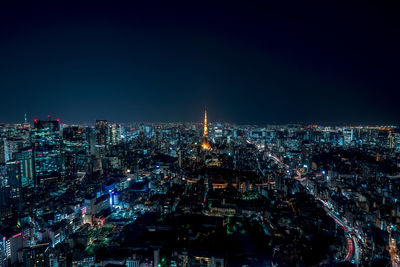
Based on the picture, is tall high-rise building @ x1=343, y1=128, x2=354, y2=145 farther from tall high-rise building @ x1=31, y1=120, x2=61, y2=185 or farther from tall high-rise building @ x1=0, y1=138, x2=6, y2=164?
tall high-rise building @ x1=0, y1=138, x2=6, y2=164

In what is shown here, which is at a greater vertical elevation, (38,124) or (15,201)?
(38,124)

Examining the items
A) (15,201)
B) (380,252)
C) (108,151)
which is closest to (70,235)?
(15,201)

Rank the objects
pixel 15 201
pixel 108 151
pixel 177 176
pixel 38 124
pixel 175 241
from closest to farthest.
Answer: pixel 175 241, pixel 15 201, pixel 177 176, pixel 38 124, pixel 108 151

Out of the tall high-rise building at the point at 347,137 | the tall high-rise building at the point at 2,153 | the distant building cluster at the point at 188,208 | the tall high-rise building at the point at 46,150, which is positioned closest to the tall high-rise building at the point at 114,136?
the distant building cluster at the point at 188,208

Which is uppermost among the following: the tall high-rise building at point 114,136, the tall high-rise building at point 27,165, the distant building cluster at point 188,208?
the tall high-rise building at point 114,136

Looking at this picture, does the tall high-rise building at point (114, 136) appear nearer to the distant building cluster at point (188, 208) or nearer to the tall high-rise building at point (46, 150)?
the distant building cluster at point (188, 208)

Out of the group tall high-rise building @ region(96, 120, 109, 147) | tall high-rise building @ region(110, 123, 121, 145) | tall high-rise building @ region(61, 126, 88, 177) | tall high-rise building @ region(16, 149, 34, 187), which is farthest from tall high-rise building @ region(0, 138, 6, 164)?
tall high-rise building @ region(110, 123, 121, 145)

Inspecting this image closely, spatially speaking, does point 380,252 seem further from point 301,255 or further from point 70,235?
point 70,235

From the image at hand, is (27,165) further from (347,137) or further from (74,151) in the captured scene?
(347,137)

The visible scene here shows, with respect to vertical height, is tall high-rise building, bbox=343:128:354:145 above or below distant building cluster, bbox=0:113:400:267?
above
